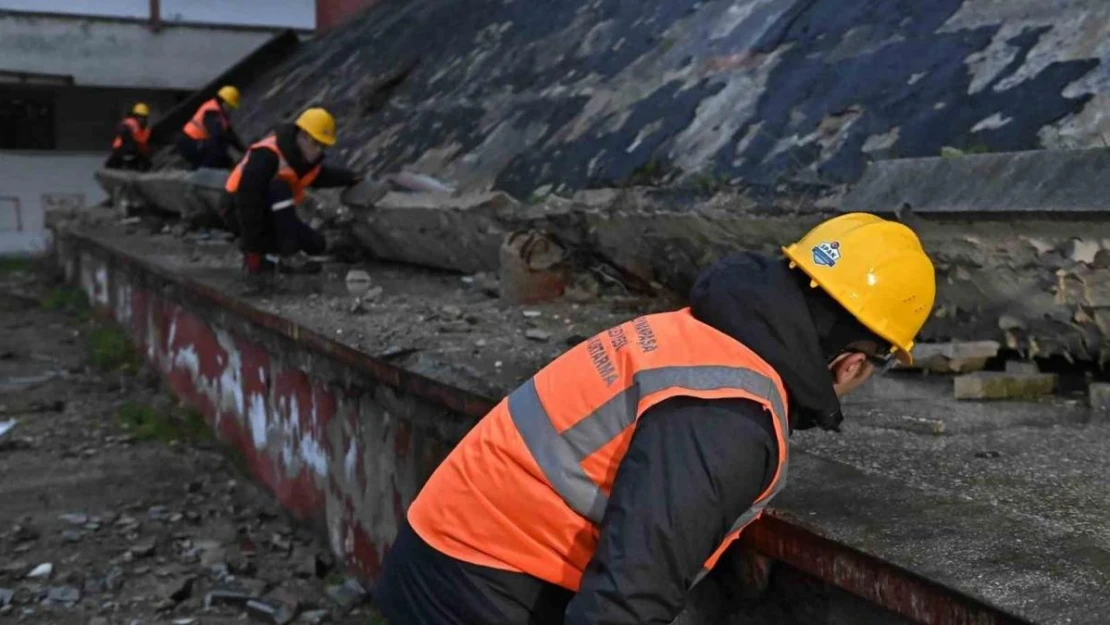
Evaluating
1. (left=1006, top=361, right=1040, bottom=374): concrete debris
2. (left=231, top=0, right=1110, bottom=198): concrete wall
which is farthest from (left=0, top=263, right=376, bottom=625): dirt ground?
(left=1006, top=361, right=1040, bottom=374): concrete debris

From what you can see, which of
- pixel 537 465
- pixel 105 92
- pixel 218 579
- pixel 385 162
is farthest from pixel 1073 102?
pixel 105 92

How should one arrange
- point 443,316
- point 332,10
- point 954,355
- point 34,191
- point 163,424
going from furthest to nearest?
point 34,191, point 332,10, point 163,424, point 443,316, point 954,355

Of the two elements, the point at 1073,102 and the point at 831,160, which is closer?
the point at 1073,102

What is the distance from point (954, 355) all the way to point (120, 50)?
47.8 feet

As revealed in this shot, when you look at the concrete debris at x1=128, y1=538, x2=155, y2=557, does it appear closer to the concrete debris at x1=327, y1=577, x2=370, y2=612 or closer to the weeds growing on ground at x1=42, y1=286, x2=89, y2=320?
the concrete debris at x1=327, y1=577, x2=370, y2=612

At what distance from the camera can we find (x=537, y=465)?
2.20 metres

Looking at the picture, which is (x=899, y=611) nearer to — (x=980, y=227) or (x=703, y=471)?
(x=703, y=471)

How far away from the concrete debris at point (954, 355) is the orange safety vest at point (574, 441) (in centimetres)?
191

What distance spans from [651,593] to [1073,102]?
2.61 m

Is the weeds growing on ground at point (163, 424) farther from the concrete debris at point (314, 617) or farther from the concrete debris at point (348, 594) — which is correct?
the concrete debris at point (314, 617)

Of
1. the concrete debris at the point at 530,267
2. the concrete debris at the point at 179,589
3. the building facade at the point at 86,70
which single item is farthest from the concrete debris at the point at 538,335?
the building facade at the point at 86,70

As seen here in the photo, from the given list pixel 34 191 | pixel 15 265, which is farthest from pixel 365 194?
pixel 34 191

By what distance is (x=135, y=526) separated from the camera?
599 cm

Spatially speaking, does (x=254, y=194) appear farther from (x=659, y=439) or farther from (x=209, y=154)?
(x=659, y=439)
